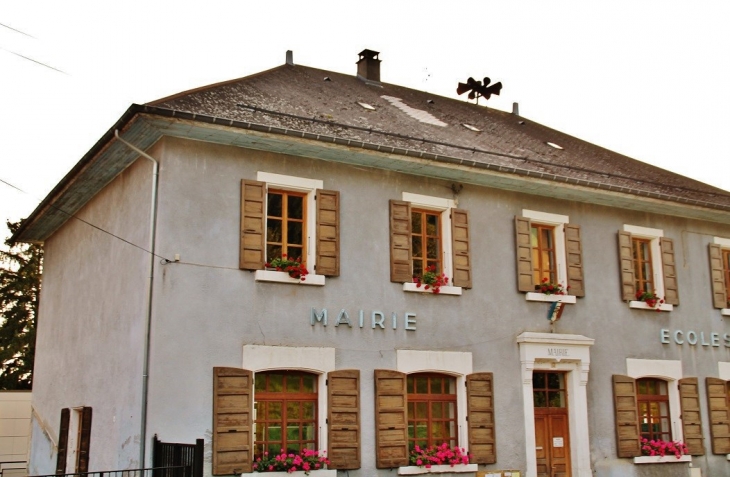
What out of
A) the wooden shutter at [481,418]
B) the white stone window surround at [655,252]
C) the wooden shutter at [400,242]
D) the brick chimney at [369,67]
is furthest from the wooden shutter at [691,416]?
the brick chimney at [369,67]

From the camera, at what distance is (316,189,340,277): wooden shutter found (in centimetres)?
1382

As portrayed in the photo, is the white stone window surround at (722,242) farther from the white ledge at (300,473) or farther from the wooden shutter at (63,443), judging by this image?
the wooden shutter at (63,443)

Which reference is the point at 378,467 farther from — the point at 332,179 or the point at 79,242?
the point at 79,242

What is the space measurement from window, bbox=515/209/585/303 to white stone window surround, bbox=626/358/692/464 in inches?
70.6

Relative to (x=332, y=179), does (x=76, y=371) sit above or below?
below

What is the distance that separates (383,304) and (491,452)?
3032 millimetres

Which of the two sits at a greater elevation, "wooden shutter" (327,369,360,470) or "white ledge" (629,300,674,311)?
"white ledge" (629,300,674,311)

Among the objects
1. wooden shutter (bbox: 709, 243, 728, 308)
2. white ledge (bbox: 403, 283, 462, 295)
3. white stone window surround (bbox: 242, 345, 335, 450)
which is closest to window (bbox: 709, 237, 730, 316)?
wooden shutter (bbox: 709, 243, 728, 308)

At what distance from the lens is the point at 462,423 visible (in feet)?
48.0

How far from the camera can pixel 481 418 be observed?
14734mm

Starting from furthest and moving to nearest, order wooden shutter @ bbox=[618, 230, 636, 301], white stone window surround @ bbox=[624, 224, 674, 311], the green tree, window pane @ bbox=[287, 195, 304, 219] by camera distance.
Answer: the green tree < white stone window surround @ bbox=[624, 224, 674, 311] < wooden shutter @ bbox=[618, 230, 636, 301] < window pane @ bbox=[287, 195, 304, 219]

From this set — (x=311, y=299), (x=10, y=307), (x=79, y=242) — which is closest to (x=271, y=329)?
(x=311, y=299)

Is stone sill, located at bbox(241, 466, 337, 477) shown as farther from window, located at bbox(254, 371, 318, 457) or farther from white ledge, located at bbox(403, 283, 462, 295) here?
white ledge, located at bbox(403, 283, 462, 295)

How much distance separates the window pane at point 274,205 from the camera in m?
13.9
